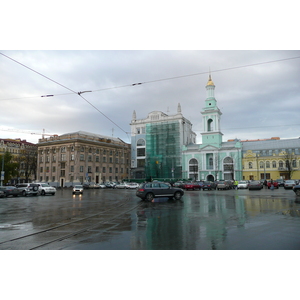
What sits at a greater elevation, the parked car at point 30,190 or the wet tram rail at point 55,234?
the parked car at point 30,190

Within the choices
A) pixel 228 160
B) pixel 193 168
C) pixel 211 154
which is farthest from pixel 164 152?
pixel 228 160

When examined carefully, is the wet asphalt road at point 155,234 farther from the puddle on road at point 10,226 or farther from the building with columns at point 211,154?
the building with columns at point 211,154

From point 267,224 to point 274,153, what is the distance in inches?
2889

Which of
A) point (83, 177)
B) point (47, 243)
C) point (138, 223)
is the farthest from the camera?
point (83, 177)

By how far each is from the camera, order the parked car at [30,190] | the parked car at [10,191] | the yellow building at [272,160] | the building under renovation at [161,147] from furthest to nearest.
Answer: the building under renovation at [161,147], the yellow building at [272,160], the parked car at [30,190], the parked car at [10,191]

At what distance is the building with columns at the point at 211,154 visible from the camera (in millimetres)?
78062

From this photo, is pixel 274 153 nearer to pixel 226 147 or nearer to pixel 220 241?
pixel 226 147

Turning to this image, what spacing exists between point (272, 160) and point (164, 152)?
98.9 feet

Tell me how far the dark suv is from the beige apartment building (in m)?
51.9

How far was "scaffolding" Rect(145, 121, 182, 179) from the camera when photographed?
80500 millimetres

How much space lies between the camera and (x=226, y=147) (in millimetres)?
79500

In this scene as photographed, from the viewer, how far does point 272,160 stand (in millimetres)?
76938

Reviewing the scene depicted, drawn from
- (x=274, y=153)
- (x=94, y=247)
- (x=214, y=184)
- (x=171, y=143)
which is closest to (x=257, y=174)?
(x=274, y=153)

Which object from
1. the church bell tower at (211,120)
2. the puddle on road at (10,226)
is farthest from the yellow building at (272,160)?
the puddle on road at (10,226)
